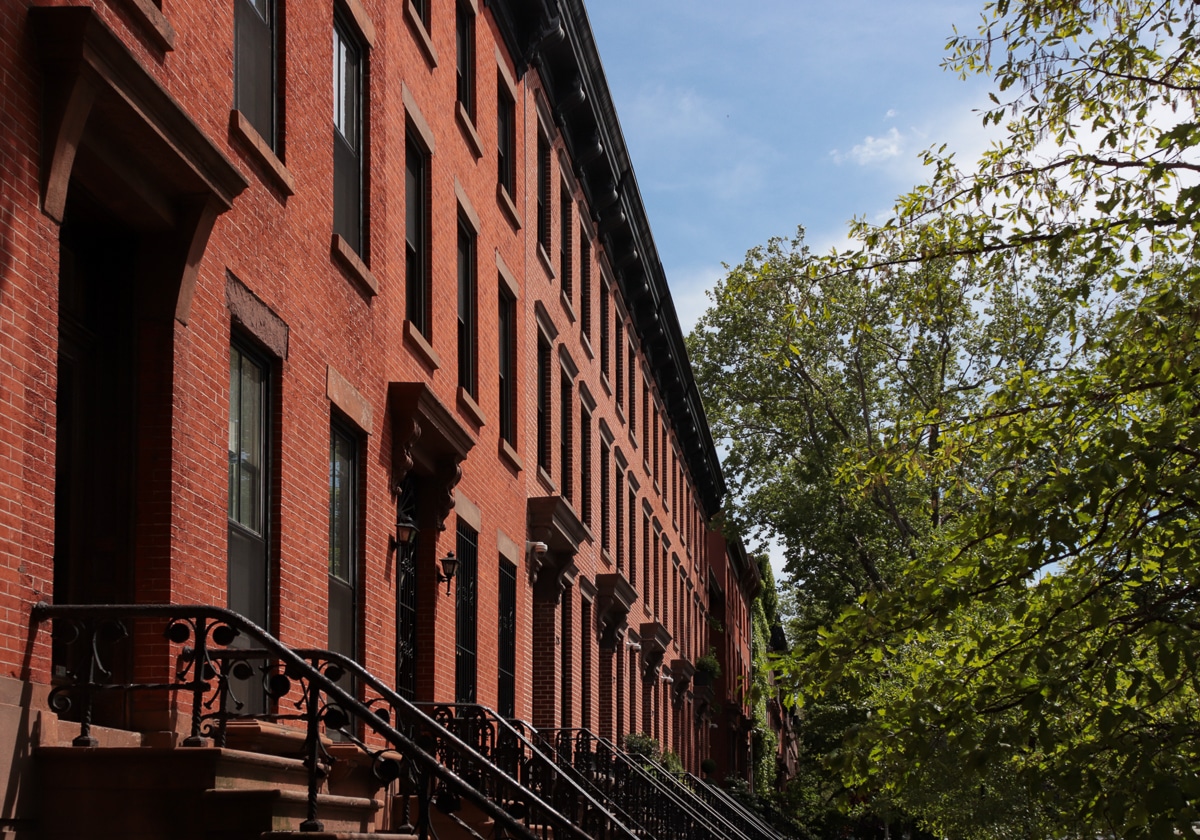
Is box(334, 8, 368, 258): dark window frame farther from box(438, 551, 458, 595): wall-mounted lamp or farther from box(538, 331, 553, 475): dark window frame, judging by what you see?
box(538, 331, 553, 475): dark window frame

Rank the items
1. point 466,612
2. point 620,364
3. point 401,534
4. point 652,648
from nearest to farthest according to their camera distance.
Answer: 1. point 401,534
2. point 466,612
3. point 620,364
4. point 652,648

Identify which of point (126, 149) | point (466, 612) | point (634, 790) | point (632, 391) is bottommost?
point (634, 790)

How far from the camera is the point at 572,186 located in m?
27.0

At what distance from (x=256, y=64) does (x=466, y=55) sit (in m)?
8.15

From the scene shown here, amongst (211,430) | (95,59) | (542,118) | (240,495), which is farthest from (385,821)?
(542,118)

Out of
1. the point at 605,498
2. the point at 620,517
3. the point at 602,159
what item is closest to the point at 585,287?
the point at 602,159

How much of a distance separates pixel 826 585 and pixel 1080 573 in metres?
37.8

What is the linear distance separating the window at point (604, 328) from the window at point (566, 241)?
4.23m

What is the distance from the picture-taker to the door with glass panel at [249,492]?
1061cm

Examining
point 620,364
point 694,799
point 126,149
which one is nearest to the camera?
point 126,149

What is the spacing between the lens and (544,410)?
923 inches

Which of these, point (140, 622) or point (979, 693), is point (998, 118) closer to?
point (979, 693)

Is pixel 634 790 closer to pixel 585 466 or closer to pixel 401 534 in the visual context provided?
pixel 401 534

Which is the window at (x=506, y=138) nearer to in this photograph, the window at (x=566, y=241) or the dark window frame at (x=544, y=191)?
the dark window frame at (x=544, y=191)
